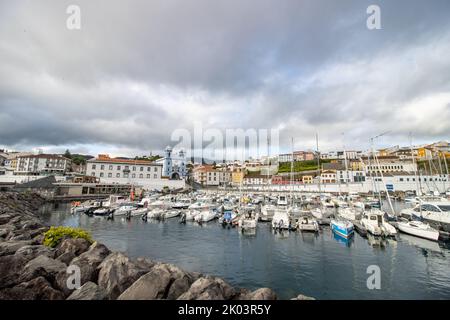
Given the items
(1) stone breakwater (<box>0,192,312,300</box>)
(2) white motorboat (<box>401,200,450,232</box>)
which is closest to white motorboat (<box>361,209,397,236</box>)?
(2) white motorboat (<box>401,200,450,232</box>)

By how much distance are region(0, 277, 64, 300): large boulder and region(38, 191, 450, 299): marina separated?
7.75 metres

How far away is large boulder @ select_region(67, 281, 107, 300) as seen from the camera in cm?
590

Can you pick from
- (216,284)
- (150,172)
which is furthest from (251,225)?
(150,172)

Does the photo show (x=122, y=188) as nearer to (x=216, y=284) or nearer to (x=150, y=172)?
(x=150, y=172)

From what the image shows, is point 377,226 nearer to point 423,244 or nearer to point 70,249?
point 423,244

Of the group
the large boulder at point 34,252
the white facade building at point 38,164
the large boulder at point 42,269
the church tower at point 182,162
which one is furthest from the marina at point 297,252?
the white facade building at point 38,164

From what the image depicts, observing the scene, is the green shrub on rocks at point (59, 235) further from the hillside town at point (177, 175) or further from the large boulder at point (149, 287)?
the hillside town at point (177, 175)

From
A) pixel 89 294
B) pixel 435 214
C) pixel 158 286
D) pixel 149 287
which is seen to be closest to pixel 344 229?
pixel 435 214

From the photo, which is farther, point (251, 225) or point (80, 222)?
point (80, 222)

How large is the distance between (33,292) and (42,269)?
1308 mm

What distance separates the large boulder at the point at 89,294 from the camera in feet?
19.4

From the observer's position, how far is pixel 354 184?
6625cm

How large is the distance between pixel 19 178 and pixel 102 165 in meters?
20.7

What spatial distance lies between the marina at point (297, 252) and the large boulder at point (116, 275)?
5695mm
